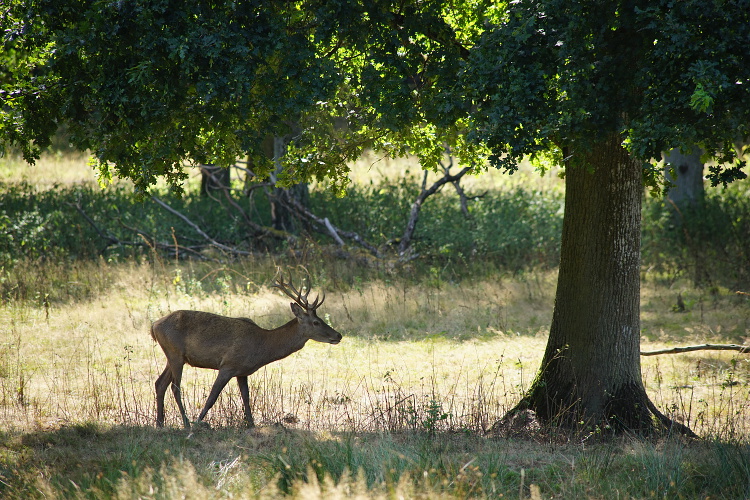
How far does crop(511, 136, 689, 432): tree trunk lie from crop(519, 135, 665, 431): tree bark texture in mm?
10

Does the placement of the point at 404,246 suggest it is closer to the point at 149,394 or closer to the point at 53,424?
the point at 149,394

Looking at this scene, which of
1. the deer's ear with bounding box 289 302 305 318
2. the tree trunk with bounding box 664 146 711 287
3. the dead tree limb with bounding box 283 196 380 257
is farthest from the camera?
the tree trunk with bounding box 664 146 711 287

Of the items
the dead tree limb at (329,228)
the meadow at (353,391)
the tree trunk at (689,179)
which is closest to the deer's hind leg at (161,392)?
the meadow at (353,391)

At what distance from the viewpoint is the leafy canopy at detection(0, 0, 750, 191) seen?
5578mm

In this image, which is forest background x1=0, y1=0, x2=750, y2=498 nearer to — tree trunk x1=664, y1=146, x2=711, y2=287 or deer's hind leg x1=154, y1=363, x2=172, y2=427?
deer's hind leg x1=154, y1=363, x2=172, y2=427

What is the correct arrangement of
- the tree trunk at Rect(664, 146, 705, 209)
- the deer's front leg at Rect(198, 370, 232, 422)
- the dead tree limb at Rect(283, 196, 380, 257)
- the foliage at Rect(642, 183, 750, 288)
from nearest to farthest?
1. the deer's front leg at Rect(198, 370, 232, 422)
2. the foliage at Rect(642, 183, 750, 288)
3. the dead tree limb at Rect(283, 196, 380, 257)
4. the tree trunk at Rect(664, 146, 705, 209)

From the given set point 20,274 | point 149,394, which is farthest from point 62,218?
point 149,394

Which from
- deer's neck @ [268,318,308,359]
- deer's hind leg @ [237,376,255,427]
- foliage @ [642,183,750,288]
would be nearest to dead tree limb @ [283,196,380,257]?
foliage @ [642,183,750,288]

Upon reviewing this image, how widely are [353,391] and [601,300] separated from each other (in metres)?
3.43

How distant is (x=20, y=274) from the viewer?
14281mm

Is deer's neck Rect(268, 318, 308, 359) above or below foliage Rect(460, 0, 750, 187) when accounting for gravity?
below

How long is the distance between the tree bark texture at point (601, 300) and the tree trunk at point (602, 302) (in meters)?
0.01

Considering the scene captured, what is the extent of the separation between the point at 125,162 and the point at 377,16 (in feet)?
9.61

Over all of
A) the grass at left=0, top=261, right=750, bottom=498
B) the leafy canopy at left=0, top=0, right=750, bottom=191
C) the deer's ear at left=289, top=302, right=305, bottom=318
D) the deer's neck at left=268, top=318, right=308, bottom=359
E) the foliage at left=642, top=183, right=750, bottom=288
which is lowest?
the grass at left=0, top=261, right=750, bottom=498
